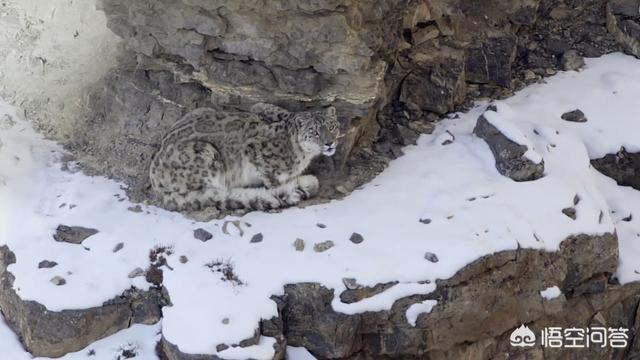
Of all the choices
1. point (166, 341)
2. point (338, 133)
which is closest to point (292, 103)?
point (338, 133)

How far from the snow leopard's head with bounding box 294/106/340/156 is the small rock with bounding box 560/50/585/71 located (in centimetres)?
392

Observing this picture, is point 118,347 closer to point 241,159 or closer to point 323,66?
point 241,159

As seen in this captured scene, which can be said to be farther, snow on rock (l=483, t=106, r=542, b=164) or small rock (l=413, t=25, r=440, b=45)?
small rock (l=413, t=25, r=440, b=45)

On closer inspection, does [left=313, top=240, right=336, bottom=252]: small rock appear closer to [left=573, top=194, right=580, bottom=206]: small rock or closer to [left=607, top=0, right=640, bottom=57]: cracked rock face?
[left=573, top=194, right=580, bottom=206]: small rock

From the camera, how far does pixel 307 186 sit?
848cm

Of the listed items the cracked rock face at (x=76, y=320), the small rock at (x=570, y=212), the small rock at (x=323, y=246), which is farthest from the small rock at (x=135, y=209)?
the small rock at (x=570, y=212)

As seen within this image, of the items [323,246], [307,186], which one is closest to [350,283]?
[323,246]

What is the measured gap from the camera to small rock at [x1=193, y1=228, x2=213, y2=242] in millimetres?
7879

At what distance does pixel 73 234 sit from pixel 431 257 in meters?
3.32

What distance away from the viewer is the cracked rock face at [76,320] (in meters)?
7.40

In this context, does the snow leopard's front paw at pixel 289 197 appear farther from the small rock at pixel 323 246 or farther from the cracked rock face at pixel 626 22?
the cracked rock face at pixel 626 22

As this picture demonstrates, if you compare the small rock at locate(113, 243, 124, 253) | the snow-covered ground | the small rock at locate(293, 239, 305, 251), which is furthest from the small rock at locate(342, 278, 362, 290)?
the small rock at locate(113, 243, 124, 253)

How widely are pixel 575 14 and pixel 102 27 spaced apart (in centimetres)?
599

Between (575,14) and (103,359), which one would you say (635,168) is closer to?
(575,14)
